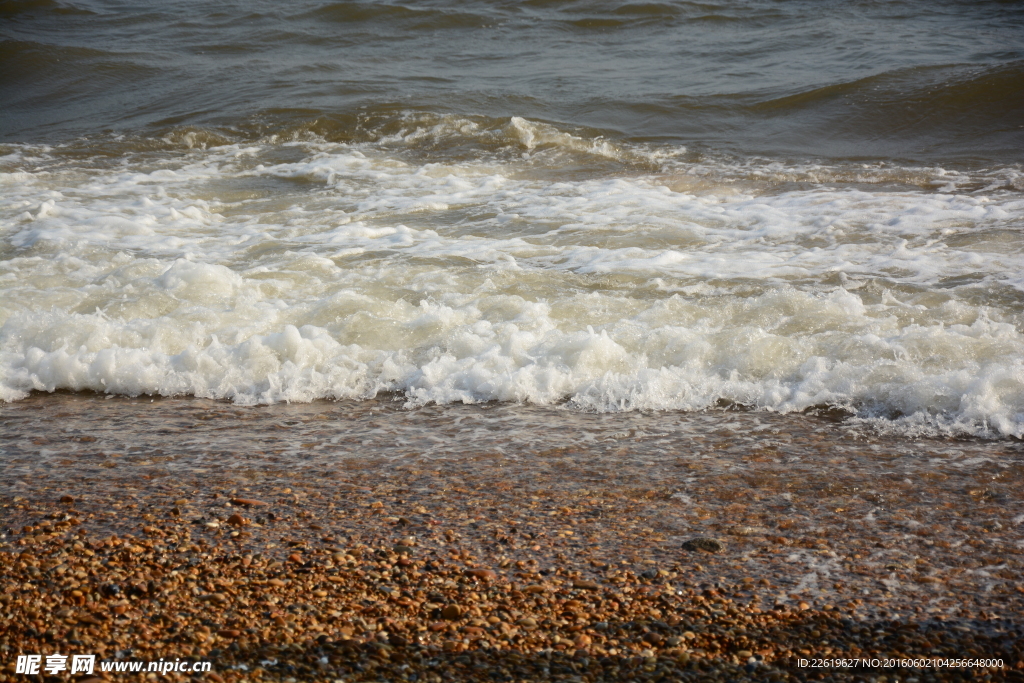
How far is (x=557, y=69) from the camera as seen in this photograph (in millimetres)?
13461

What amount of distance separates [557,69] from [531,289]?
28.1 ft

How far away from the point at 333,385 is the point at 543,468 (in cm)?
152

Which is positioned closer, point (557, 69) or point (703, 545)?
Answer: point (703, 545)

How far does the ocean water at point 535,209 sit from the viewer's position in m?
4.75

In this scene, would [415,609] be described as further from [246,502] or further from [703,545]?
[703,545]

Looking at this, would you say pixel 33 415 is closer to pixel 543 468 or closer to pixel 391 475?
pixel 391 475

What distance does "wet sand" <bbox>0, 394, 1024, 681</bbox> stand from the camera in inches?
101

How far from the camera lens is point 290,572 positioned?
2879 mm

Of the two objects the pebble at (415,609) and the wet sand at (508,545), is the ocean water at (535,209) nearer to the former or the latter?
the wet sand at (508,545)

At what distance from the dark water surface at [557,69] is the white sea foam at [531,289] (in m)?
2.10

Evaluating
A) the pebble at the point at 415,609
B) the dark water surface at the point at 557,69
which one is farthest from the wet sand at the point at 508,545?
the dark water surface at the point at 557,69

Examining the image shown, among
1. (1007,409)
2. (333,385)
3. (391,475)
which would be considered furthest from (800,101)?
(391,475)

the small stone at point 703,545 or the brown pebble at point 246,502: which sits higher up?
the brown pebble at point 246,502

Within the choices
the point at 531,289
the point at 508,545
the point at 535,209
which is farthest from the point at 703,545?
the point at 535,209
